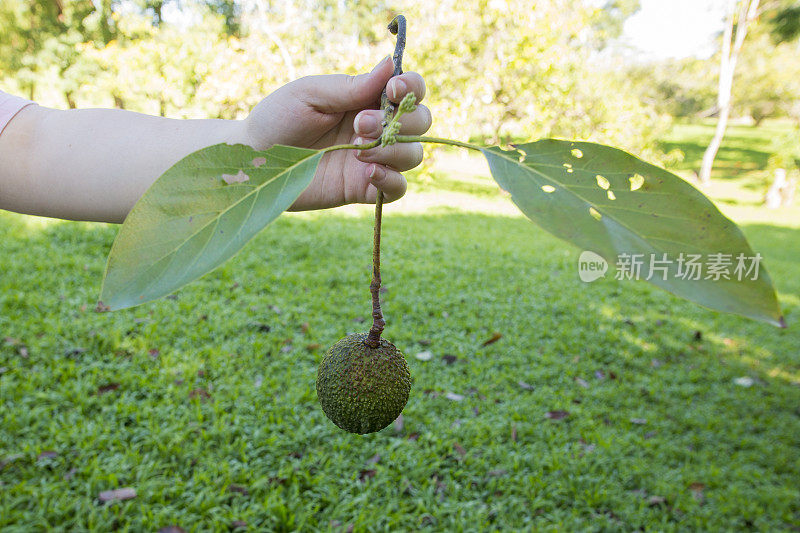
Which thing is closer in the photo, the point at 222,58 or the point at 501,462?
the point at 501,462

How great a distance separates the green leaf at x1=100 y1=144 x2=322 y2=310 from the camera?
1.70 feet

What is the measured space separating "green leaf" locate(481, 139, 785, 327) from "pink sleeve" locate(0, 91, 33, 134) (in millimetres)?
1206

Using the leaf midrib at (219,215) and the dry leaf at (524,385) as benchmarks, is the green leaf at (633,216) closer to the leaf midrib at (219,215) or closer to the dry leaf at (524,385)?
the leaf midrib at (219,215)

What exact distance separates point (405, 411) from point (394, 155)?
7.55 feet

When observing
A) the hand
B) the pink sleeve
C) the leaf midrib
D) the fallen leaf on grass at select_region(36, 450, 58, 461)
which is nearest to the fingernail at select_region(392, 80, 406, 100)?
the leaf midrib

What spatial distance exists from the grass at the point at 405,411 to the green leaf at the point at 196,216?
2096mm

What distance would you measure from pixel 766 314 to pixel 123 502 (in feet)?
8.38

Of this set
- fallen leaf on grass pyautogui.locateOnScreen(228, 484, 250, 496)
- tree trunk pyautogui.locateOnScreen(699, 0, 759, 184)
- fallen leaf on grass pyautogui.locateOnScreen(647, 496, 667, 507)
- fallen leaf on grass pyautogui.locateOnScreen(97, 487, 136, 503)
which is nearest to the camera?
fallen leaf on grass pyautogui.locateOnScreen(97, 487, 136, 503)

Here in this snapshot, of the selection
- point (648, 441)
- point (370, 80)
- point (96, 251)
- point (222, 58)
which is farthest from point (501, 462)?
point (222, 58)

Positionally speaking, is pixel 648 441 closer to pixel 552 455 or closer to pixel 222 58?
pixel 552 455

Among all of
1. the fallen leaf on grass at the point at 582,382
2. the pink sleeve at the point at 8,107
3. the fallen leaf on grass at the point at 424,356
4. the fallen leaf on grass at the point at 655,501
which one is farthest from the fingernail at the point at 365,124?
the fallen leaf on grass at the point at 582,382

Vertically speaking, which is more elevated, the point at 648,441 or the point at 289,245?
the point at 289,245

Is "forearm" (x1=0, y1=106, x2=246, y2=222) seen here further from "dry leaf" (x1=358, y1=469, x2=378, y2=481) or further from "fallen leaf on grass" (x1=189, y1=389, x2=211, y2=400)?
"fallen leaf on grass" (x1=189, y1=389, x2=211, y2=400)

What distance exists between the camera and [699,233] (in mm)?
543
